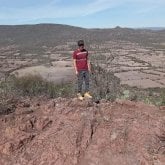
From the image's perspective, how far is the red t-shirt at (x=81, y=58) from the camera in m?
10.6

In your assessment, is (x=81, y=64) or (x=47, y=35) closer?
(x=81, y=64)

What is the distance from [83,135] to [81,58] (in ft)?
9.64

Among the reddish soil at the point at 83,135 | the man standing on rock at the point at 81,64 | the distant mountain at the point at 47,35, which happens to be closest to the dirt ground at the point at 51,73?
the man standing on rock at the point at 81,64

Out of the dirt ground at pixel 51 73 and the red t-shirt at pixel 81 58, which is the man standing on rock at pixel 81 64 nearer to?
the red t-shirt at pixel 81 58

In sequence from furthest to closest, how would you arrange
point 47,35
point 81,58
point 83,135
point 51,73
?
point 47,35 < point 51,73 < point 81,58 < point 83,135

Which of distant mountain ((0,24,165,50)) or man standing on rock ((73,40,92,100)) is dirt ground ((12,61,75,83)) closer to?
man standing on rock ((73,40,92,100))

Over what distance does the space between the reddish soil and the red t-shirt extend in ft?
5.58

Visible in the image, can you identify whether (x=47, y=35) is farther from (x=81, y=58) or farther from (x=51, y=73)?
(x=81, y=58)

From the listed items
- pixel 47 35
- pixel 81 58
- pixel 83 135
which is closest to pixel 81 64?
pixel 81 58

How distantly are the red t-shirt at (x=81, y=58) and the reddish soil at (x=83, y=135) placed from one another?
170 cm

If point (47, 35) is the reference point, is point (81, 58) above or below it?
above

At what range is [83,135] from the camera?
815 cm

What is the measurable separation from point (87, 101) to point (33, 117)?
1256mm

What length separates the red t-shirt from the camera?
10.6 metres
